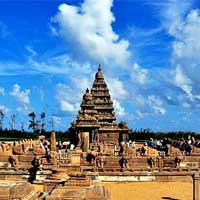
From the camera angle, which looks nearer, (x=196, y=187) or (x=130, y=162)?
(x=196, y=187)

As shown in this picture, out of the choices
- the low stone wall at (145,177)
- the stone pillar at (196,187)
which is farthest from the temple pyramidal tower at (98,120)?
the stone pillar at (196,187)

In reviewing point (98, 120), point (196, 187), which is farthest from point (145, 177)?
point (98, 120)

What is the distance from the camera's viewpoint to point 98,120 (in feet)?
184

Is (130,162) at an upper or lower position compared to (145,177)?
upper

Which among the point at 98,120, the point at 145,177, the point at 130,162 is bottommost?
the point at 145,177

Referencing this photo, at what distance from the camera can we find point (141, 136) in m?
83.4

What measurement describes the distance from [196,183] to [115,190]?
5450mm

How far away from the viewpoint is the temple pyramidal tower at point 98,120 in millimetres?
45594

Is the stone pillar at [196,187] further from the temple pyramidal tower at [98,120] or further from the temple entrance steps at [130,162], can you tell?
the temple pyramidal tower at [98,120]

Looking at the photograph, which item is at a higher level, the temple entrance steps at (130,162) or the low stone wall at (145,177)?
the temple entrance steps at (130,162)

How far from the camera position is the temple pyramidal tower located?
1795 inches

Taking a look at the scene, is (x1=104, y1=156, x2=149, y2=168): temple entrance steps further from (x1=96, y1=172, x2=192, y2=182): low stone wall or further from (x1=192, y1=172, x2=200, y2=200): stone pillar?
(x1=192, y1=172, x2=200, y2=200): stone pillar

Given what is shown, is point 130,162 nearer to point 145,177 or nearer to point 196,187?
point 145,177

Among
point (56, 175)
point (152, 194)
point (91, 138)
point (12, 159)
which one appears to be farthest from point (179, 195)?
point (91, 138)
